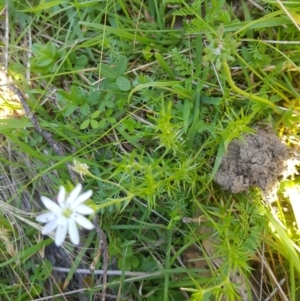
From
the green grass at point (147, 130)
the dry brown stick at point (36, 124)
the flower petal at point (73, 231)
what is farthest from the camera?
the dry brown stick at point (36, 124)

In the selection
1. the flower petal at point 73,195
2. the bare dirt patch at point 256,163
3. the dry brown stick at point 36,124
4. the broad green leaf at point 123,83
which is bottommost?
the bare dirt patch at point 256,163

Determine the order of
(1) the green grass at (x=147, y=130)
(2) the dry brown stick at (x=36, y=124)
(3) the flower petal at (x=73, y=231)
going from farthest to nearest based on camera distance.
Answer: (2) the dry brown stick at (x=36, y=124) < (1) the green grass at (x=147, y=130) < (3) the flower petal at (x=73, y=231)

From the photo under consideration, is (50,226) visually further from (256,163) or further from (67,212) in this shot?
(256,163)

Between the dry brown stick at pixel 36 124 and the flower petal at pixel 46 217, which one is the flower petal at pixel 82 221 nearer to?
the flower petal at pixel 46 217

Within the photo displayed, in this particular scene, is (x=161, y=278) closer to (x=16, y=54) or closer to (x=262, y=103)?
(x=262, y=103)

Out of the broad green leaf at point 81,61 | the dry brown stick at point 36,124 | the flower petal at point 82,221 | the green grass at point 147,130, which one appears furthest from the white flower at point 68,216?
the broad green leaf at point 81,61

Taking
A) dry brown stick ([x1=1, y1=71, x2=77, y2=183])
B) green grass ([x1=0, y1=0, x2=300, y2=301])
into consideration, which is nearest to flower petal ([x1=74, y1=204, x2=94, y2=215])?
green grass ([x1=0, y1=0, x2=300, y2=301])

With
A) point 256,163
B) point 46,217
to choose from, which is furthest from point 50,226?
point 256,163
